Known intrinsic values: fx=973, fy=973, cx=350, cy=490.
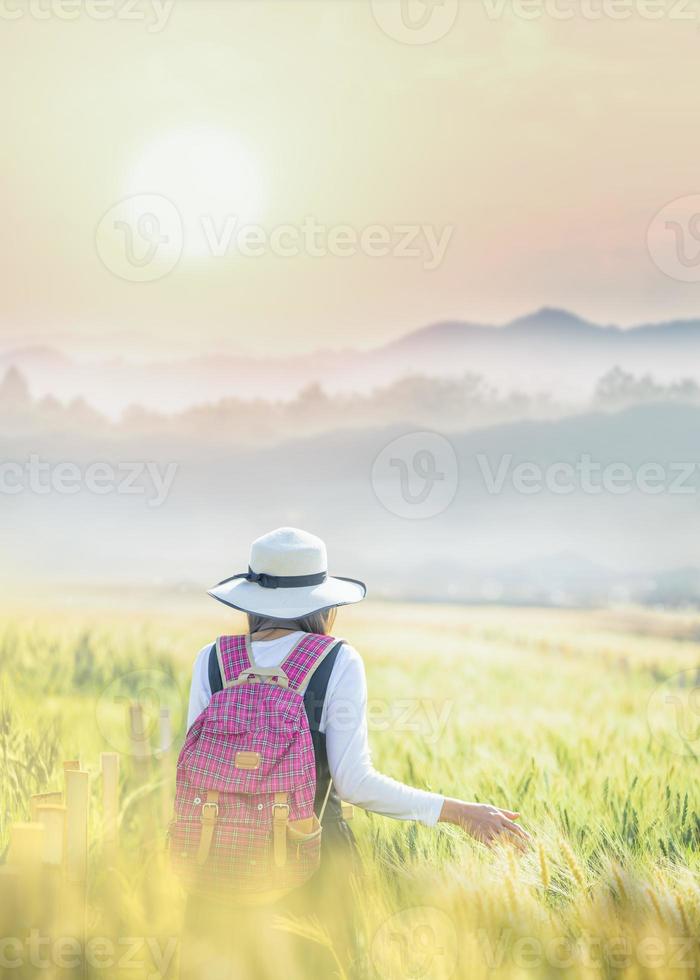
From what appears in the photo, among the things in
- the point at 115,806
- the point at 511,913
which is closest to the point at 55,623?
the point at 115,806

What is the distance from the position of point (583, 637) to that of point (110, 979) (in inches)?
141

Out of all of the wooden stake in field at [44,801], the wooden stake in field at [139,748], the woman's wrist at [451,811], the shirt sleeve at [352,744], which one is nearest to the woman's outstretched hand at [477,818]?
the woman's wrist at [451,811]

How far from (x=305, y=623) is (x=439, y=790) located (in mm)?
1451

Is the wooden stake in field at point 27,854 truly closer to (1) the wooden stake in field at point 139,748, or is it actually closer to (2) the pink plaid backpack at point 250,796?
(2) the pink plaid backpack at point 250,796

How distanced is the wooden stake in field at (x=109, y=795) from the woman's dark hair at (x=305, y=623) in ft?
3.05

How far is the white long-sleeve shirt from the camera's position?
2197mm

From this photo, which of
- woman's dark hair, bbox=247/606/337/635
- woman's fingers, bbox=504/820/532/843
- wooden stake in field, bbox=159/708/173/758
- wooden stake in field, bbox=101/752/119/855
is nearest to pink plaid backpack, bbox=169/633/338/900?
woman's dark hair, bbox=247/606/337/635

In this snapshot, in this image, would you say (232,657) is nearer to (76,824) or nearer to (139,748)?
(76,824)

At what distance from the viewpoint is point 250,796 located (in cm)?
214

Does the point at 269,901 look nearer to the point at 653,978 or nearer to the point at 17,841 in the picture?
the point at 17,841

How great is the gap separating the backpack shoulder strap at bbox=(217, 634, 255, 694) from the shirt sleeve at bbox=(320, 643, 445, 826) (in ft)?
0.69

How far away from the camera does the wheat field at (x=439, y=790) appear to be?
2695 millimetres

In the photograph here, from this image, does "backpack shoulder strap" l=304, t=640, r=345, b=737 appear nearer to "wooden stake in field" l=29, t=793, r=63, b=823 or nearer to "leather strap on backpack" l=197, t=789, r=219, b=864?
"leather strap on backpack" l=197, t=789, r=219, b=864

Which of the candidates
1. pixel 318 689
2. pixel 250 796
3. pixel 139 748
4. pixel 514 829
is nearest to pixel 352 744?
pixel 318 689
